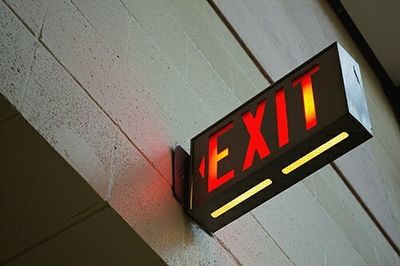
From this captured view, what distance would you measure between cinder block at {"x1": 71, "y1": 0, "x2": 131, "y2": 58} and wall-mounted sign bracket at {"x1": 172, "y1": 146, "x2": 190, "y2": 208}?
0.35m

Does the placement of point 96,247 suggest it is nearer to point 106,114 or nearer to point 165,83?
point 106,114

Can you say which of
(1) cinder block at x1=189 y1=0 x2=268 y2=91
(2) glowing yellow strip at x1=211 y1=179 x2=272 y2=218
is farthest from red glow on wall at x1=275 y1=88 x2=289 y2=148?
(1) cinder block at x1=189 y1=0 x2=268 y2=91

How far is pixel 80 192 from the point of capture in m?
1.71

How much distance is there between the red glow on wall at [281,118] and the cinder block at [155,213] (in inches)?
14.6

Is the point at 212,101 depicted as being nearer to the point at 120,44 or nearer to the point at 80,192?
the point at 120,44

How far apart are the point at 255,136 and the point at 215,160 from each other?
0.15 m

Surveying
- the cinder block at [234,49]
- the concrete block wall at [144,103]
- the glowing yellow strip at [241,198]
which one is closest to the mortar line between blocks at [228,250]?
the concrete block wall at [144,103]

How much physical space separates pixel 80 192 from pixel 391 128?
157 inches

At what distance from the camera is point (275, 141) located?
1917 millimetres

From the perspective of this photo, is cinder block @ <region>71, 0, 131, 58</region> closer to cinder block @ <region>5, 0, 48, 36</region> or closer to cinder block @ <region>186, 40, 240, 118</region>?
cinder block @ <region>5, 0, 48, 36</region>

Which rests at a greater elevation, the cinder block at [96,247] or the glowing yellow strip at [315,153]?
the cinder block at [96,247]

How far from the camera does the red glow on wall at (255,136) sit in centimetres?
194

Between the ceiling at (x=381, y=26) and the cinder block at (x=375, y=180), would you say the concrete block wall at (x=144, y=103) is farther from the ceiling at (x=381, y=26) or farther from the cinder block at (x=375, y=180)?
the ceiling at (x=381, y=26)

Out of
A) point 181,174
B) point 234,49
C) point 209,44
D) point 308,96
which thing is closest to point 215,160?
point 181,174
